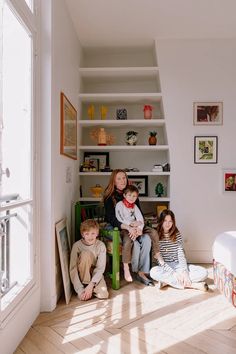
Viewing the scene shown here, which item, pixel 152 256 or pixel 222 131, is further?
pixel 222 131

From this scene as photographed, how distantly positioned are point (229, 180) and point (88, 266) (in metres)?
Answer: 1.93

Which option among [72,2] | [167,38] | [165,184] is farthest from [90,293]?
[167,38]

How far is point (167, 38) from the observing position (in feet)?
11.2

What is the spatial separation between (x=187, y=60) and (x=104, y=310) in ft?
9.17

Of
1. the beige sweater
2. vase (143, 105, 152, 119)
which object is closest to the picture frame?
vase (143, 105, 152, 119)

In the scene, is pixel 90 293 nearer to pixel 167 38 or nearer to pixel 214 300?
pixel 214 300

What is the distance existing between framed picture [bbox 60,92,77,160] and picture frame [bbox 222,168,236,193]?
1729 mm

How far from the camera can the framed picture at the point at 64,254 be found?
2389 mm

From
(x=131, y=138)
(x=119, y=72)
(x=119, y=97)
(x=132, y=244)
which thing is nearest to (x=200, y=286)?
(x=132, y=244)

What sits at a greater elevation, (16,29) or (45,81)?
(16,29)

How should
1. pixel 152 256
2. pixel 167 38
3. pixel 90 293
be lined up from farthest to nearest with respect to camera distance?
pixel 167 38, pixel 152 256, pixel 90 293

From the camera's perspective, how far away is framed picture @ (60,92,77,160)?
259cm

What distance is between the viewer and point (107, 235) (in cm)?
291

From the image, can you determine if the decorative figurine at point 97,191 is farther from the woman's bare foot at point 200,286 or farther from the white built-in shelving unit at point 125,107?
the woman's bare foot at point 200,286
